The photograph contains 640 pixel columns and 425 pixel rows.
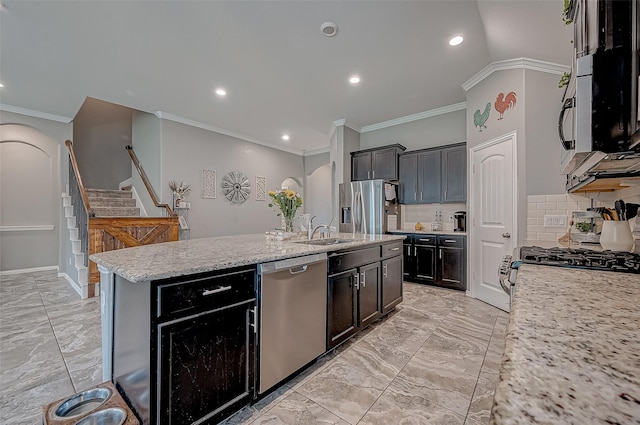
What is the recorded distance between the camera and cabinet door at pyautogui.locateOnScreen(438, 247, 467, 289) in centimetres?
401

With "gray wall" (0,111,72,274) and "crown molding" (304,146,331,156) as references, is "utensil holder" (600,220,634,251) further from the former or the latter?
A: "gray wall" (0,111,72,274)

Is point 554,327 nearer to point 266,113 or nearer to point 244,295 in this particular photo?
point 244,295

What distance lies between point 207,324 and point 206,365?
21 centimetres

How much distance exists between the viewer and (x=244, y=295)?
1549mm

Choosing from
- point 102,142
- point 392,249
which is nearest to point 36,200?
point 102,142

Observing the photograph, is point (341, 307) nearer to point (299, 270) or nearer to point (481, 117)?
point (299, 270)

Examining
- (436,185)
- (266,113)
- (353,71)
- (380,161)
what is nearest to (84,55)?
(266,113)

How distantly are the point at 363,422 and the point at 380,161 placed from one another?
4.25 metres

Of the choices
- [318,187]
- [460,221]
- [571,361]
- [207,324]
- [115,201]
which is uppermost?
[318,187]

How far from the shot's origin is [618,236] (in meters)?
1.63

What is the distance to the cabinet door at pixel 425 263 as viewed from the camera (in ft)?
14.0

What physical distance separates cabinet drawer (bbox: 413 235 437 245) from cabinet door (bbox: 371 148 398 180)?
3.84 feet

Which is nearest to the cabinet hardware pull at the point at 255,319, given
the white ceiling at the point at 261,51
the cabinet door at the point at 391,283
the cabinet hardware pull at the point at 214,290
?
the cabinet hardware pull at the point at 214,290

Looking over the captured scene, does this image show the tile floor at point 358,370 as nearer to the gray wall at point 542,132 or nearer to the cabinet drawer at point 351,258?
the cabinet drawer at point 351,258
